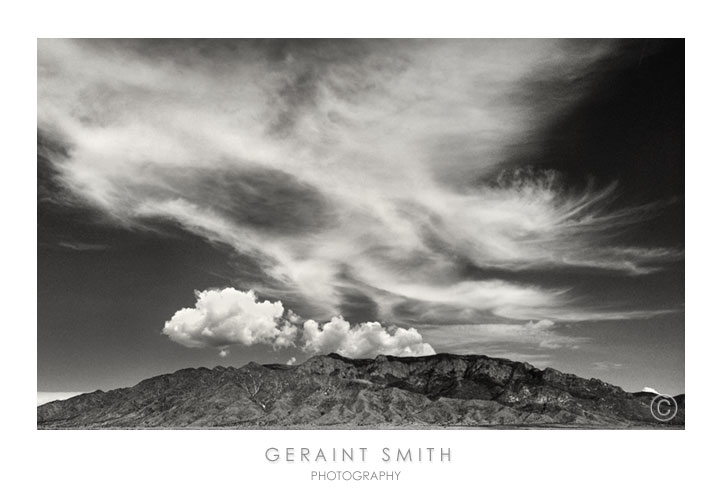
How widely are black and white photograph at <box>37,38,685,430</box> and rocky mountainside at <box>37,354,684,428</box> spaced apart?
4.9 inches

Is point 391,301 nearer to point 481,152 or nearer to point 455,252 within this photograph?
point 455,252

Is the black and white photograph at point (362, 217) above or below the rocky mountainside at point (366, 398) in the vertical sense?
above

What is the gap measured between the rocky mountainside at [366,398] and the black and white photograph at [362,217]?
12 cm

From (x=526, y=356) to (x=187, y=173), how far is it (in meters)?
12.5

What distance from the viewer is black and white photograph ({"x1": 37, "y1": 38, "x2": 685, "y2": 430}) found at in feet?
63.3

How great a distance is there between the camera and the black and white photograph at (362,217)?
19281 millimetres

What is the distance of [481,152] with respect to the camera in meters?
20.0
